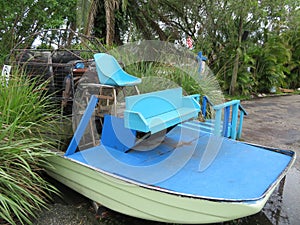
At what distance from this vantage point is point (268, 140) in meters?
4.40

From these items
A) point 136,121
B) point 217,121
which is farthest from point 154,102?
point 217,121

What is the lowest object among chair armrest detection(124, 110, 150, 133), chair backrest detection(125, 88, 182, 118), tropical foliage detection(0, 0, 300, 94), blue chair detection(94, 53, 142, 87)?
chair armrest detection(124, 110, 150, 133)

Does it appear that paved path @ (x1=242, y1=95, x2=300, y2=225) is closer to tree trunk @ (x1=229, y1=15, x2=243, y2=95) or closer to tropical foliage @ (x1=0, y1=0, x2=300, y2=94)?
tree trunk @ (x1=229, y1=15, x2=243, y2=95)

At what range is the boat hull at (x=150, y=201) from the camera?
5.70 ft

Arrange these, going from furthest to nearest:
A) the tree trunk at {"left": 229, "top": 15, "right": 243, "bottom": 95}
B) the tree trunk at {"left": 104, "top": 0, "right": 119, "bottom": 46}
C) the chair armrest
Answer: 1. the tree trunk at {"left": 229, "top": 15, "right": 243, "bottom": 95}
2. the tree trunk at {"left": 104, "top": 0, "right": 119, "bottom": 46}
3. the chair armrest

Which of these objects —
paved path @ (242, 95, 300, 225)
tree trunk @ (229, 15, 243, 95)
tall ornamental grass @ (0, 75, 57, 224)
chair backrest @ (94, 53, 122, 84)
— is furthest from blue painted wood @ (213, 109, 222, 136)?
tree trunk @ (229, 15, 243, 95)

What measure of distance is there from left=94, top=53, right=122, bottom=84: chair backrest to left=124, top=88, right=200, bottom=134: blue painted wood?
41cm

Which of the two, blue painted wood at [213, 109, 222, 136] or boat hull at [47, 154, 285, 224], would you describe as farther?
blue painted wood at [213, 109, 222, 136]

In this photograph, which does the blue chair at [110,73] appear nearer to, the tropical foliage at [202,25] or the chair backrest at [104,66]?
the chair backrest at [104,66]

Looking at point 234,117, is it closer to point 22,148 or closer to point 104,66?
point 104,66

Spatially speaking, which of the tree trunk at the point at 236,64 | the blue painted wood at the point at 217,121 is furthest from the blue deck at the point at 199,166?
the tree trunk at the point at 236,64

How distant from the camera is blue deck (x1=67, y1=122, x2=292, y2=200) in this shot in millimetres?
1959

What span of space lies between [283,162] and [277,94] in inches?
325

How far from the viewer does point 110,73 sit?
8.64 ft
